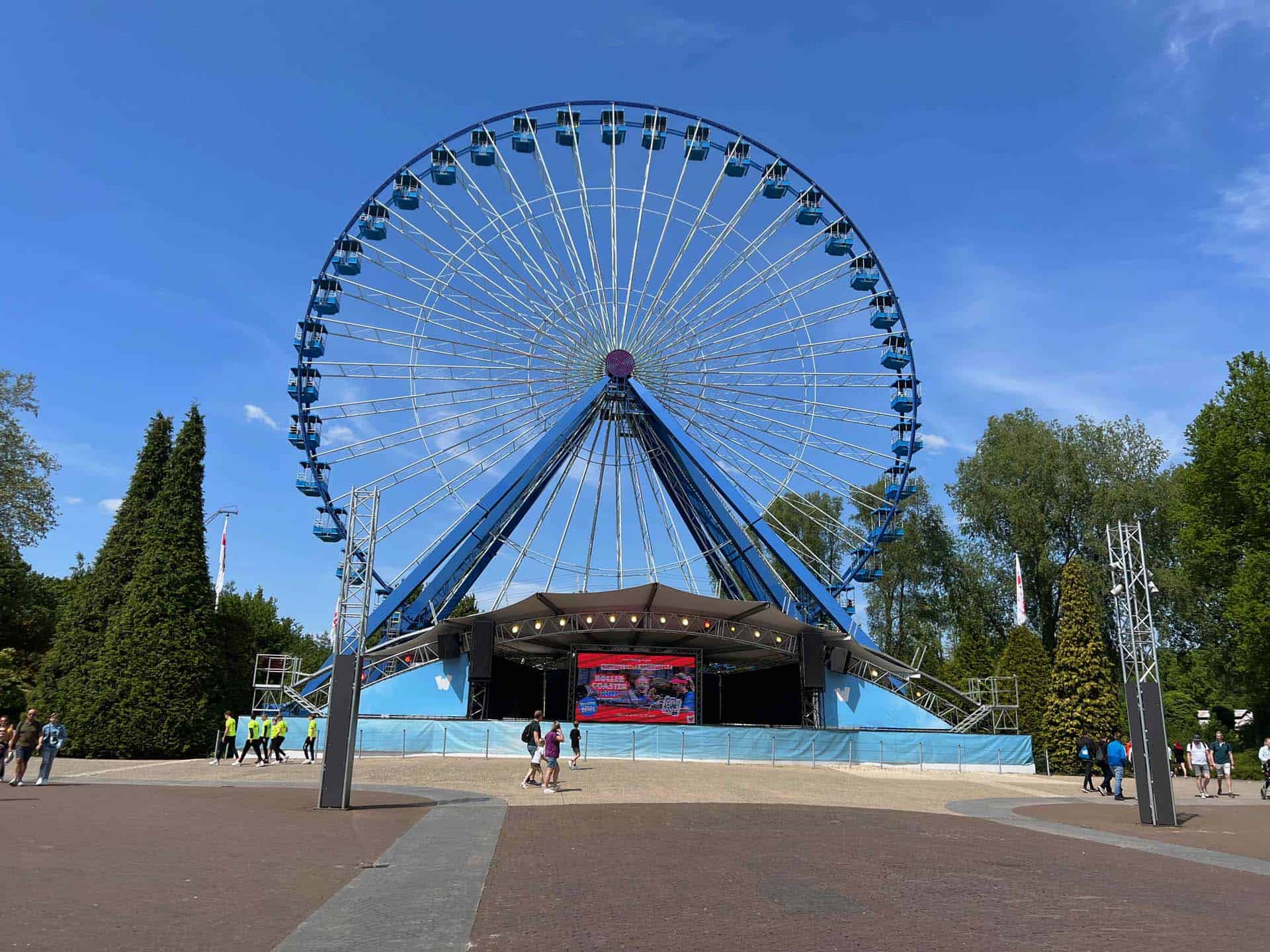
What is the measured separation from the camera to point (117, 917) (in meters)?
7.19

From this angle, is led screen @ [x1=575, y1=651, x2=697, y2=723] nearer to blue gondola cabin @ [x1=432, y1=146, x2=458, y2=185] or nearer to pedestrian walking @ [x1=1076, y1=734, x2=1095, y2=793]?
pedestrian walking @ [x1=1076, y1=734, x2=1095, y2=793]

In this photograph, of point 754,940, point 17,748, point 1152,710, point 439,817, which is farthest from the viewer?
point 17,748

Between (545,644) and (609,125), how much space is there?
798 inches

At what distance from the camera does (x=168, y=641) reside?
31297 mm

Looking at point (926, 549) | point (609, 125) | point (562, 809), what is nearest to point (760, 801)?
point (562, 809)

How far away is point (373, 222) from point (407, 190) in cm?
172

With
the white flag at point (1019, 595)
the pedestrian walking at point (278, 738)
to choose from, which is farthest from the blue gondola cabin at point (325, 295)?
the white flag at point (1019, 595)

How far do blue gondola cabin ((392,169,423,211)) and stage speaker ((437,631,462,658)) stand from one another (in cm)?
1551

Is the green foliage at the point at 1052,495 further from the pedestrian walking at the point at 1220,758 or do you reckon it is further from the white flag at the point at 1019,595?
the pedestrian walking at the point at 1220,758

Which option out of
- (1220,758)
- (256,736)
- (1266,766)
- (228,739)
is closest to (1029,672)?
(1266,766)

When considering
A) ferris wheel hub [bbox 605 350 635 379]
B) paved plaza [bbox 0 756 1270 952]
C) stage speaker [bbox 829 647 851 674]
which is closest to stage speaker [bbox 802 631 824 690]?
stage speaker [bbox 829 647 851 674]

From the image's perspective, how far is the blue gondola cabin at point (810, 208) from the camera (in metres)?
37.2

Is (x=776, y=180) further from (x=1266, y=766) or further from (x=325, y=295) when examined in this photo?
(x=1266, y=766)

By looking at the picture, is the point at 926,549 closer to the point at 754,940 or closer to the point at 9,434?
the point at 9,434
